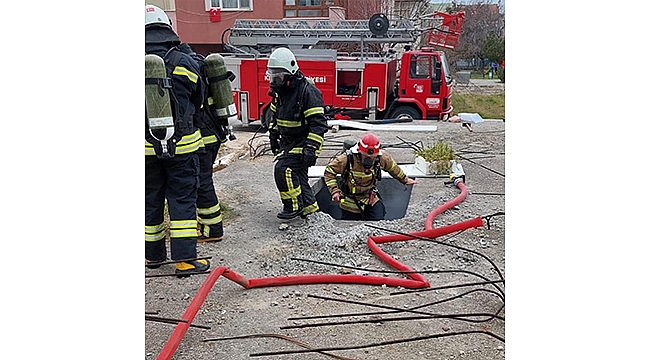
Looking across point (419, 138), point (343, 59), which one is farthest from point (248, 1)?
point (419, 138)

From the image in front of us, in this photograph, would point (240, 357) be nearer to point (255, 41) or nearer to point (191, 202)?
point (191, 202)

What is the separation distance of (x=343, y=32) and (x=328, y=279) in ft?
32.0

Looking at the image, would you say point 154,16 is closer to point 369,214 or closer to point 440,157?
point 369,214

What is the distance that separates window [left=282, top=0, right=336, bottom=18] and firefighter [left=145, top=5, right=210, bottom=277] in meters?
13.4

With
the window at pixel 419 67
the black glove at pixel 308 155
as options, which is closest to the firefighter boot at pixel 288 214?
the black glove at pixel 308 155

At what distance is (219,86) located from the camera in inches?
158

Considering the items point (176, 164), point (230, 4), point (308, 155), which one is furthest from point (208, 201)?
point (230, 4)

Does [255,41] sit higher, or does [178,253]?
[255,41]

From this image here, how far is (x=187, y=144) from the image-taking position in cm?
360

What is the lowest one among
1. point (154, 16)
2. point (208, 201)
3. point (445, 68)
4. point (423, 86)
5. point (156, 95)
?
point (208, 201)

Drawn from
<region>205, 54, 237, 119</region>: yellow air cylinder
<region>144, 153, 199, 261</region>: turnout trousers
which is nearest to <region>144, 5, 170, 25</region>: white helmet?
<region>205, 54, 237, 119</region>: yellow air cylinder

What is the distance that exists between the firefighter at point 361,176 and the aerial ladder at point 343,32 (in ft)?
22.7

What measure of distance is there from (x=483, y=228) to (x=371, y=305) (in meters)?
1.78

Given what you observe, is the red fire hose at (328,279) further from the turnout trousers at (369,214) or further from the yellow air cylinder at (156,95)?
the turnout trousers at (369,214)
